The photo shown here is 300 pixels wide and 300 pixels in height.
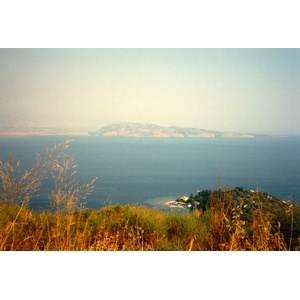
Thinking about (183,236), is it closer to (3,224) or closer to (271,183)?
(271,183)

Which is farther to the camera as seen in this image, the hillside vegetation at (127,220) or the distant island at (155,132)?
the distant island at (155,132)

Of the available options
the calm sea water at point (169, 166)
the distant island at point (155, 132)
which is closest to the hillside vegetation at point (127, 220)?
the calm sea water at point (169, 166)

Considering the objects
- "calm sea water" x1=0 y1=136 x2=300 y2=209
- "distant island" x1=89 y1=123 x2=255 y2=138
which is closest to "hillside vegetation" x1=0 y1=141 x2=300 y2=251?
"calm sea water" x1=0 y1=136 x2=300 y2=209

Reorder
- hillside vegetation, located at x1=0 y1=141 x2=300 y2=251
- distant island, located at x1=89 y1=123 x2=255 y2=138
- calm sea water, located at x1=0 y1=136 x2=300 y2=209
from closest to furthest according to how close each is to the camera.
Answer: hillside vegetation, located at x1=0 y1=141 x2=300 y2=251, calm sea water, located at x1=0 y1=136 x2=300 y2=209, distant island, located at x1=89 y1=123 x2=255 y2=138

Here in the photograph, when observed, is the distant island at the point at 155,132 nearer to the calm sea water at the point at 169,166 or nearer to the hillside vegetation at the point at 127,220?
the calm sea water at the point at 169,166

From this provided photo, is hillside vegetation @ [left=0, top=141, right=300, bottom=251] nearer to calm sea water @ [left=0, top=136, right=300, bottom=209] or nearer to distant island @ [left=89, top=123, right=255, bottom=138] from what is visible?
calm sea water @ [left=0, top=136, right=300, bottom=209]

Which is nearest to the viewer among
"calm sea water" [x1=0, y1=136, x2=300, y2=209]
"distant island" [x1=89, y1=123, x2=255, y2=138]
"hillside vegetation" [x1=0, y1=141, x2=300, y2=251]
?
"hillside vegetation" [x1=0, y1=141, x2=300, y2=251]

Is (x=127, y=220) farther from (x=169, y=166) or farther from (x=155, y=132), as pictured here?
(x=155, y=132)
